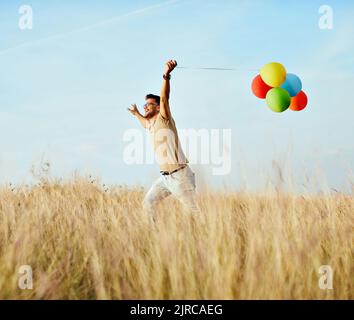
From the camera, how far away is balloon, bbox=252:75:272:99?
642cm

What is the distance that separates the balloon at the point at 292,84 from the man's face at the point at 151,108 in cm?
207

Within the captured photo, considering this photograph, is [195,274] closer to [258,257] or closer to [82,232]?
[258,257]

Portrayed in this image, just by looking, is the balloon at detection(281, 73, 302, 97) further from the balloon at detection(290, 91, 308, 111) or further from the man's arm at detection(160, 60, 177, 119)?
the man's arm at detection(160, 60, 177, 119)

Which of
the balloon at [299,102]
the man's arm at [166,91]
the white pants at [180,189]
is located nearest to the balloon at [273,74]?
the balloon at [299,102]

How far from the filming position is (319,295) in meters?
2.85

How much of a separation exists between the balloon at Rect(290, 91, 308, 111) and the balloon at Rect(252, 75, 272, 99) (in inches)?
15.2

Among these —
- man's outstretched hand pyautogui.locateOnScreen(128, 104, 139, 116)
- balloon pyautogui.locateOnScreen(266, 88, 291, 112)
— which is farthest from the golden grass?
balloon pyautogui.locateOnScreen(266, 88, 291, 112)

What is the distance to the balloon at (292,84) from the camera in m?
6.27

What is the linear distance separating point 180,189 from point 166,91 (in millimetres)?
986

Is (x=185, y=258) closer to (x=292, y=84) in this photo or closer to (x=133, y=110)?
(x=133, y=110)
